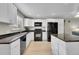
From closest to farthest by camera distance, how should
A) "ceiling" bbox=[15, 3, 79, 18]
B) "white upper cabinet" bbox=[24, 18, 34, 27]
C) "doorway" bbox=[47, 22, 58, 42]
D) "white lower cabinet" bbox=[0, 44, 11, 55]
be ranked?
"white lower cabinet" bbox=[0, 44, 11, 55], "ceiling" bbox=[15, 3, 79, 18], "doorway" bbox=[47, 22, 58, 42], "white upper cabinet" bbox=[24, 18, 34, 27]

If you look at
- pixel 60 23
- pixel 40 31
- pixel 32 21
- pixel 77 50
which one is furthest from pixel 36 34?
pixel 77 50

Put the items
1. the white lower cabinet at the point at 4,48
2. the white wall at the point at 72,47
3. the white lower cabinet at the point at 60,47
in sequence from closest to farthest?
the white lower cabinet at the point at 4,48 < the white wall at the point at 72,47 < the white lower cabinet at the point at 60,47

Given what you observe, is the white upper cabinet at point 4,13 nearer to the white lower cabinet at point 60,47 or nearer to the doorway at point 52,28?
the white lower cabinet at point 60,47

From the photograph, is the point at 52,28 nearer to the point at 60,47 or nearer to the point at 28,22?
the point at 28,22

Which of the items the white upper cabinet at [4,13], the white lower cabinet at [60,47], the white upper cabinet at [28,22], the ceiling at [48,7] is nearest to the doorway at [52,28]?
the white upper cabinet at [28,22]

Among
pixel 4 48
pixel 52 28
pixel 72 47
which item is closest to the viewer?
pixel 4 48

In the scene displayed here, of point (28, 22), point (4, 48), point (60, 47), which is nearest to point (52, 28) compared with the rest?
point (28, 22)

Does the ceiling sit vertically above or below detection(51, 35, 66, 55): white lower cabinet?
above

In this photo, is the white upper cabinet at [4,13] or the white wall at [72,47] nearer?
the white wall at [72,47]

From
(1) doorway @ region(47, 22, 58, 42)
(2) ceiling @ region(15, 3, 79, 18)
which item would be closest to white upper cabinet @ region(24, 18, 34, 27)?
(1) doorway @ region(47, 22, 58, 42)

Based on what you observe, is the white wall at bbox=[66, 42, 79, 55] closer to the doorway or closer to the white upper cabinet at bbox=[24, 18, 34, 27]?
the doorway

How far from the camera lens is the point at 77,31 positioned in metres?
10.4

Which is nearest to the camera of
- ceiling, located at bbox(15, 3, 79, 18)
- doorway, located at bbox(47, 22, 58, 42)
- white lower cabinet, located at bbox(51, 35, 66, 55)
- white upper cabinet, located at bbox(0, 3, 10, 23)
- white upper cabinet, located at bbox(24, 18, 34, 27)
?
white lower cabinet, located at bbox(51, 35, 66, 55)
